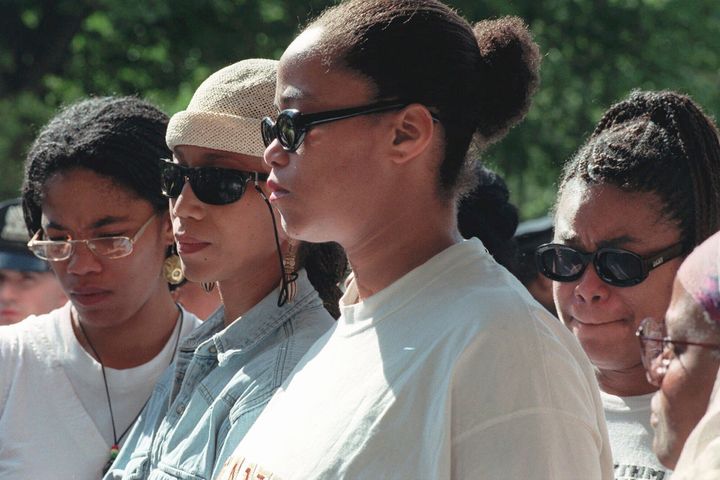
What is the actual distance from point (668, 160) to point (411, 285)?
986mm

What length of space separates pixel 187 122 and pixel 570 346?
1215mm

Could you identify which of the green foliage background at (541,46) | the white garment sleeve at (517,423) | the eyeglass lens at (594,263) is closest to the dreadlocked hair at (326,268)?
the eyeglass lens at (594,263)

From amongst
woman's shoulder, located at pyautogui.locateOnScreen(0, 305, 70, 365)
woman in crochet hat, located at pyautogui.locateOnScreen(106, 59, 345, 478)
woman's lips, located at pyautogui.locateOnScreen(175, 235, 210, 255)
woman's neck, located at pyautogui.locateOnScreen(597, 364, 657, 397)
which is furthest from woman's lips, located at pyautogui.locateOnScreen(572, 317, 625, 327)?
woman's shoulder, located at pyautogui.locateOnScreen(0, 305, 70, 365)

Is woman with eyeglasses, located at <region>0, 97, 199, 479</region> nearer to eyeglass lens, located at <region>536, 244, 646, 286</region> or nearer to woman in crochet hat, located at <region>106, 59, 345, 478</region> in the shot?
woman in crochet hat, located at <region>106, 59, 345, 478</region>

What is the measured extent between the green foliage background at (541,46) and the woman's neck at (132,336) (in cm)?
526

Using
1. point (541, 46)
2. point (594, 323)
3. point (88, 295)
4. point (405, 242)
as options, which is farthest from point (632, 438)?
point (541, 46)

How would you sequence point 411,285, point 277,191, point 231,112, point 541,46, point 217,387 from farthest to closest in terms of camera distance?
point 541,46
point 231,112
point 217,387
point 277,191
point 411,285

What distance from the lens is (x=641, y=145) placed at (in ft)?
9.32

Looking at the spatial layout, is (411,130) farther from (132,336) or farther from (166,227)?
(132,336)

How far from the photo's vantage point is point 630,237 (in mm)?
2746

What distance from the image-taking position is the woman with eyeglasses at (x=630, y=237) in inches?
107

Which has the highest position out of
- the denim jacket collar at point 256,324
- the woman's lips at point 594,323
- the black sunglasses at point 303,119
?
the black sunglasses at point 303,119

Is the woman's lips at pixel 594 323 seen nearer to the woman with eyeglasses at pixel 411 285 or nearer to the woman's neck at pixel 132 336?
the woman with eyeglasses at pixel 411 285

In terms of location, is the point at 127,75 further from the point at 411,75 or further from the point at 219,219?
the point at 411,75
